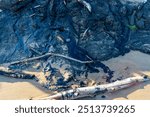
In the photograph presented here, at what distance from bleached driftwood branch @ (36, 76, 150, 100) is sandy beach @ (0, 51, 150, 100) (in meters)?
0.11

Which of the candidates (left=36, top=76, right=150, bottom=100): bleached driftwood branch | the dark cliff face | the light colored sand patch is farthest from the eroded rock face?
(left=36, top=76, right=150, bottom=100): bleached driftwood branch

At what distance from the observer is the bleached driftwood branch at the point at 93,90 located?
8.77 meters

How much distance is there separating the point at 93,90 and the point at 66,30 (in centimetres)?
196

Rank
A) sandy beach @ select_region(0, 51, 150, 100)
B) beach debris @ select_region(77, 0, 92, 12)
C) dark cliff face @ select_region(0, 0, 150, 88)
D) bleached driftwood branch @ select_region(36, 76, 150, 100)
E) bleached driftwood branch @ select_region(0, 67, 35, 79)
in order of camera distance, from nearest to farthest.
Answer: bleached driftwood branch @ select_region(36, 76, 150, 100), sandy beach @ select_region(0, 51, 150, 100), bleached driftwood branch @ select_region(0, 67, 35, 79), dark cliff face @ select_region(0, 0, 150, 88), beach debris @ select_region(77, 0, 92, 12)

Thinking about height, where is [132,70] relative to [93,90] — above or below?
above

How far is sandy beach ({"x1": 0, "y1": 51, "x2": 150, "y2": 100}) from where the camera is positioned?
29.3 feet

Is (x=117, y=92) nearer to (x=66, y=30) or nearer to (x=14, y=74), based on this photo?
(x=66, y=30)

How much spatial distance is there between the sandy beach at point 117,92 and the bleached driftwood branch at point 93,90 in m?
0.11

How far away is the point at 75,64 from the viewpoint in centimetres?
956

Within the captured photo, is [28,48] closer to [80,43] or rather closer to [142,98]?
[80,43]

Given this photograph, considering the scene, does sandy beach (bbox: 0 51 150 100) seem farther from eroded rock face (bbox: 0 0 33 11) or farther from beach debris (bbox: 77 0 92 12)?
eroded rock face (bbox: 0 0 33 11)

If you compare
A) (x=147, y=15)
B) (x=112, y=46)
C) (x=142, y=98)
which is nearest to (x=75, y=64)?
(x=112, y=46)

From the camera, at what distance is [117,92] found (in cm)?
909

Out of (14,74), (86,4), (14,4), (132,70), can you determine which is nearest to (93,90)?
(132,70)
